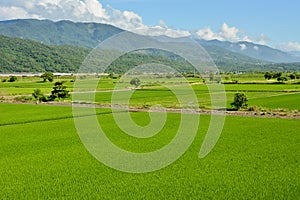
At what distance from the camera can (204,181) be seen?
30.3ft

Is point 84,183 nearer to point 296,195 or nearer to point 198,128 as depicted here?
point 296,195

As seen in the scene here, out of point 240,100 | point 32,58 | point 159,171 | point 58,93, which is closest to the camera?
point 159,171

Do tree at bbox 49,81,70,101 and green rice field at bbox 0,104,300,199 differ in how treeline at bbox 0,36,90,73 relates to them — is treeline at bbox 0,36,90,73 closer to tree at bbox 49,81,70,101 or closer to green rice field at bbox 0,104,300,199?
tree at bbox 49,81,70,101

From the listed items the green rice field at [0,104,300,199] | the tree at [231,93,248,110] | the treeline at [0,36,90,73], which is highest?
the treeline at [0,36,90,73]

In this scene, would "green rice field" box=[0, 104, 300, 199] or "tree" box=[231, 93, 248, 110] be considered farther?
"tree" box=[231, 93, 248, 110]

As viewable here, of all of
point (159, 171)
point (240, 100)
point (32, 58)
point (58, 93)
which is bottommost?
point (159, 171)

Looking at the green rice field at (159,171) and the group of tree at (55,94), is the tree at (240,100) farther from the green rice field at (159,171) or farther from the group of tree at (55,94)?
the group of tree at (55,94)

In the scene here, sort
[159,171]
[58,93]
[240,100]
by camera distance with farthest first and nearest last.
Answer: [58,93] < [240,100] < [159,171]

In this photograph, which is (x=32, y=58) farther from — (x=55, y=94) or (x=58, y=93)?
(x=58, y=93)

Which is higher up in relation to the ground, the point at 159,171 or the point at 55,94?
the point at 55,94

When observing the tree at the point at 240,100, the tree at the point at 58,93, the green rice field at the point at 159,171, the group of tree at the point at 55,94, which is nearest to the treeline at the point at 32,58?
the group of tree at the point at 55,94

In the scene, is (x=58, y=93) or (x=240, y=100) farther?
(x=58, y=93)

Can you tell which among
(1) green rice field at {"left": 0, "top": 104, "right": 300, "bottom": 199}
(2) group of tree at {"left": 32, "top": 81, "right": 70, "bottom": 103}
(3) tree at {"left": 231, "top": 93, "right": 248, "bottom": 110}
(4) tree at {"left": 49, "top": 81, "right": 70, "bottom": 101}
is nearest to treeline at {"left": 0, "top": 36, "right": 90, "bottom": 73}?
(2) group of tree at {"left": 32, "top": 81, "right": 70, "bottom": 103}

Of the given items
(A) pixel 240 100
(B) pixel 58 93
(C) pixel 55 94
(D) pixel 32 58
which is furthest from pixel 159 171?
(D) pixel 32 58
